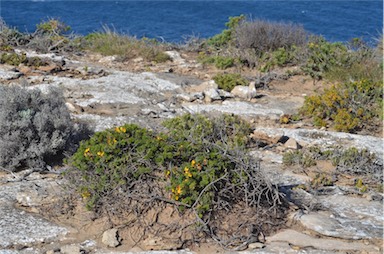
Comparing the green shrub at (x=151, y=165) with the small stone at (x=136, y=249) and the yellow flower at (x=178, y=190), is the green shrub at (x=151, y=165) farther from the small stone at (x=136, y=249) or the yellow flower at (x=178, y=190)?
the small stone at (x=136, y=249)

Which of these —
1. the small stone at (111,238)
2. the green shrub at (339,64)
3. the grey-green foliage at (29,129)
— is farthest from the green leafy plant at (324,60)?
the small stone at (111,238)

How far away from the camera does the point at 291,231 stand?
198 inches

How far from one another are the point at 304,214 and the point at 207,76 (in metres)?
5.85

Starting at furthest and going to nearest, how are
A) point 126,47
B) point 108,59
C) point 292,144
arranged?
1. point 126,47
2. point 108,59
3. point 292,144

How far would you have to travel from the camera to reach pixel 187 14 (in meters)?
33.6

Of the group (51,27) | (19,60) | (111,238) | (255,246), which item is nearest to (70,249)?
(111,238)

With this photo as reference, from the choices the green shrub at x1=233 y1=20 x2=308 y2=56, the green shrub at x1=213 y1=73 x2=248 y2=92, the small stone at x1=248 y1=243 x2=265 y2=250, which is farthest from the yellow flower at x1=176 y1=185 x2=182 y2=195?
the green shrub at x1=233 y1=20 x2=308 y2=56

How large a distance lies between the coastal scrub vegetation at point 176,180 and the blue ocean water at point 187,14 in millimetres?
21123

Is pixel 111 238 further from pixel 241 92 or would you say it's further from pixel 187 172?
pixel 241 92

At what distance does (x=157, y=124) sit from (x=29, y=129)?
79.2 inches

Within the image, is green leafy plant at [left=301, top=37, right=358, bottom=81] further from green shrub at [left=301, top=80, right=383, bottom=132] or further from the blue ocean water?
the blue ocean water

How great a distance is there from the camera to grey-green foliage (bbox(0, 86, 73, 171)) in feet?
19.7

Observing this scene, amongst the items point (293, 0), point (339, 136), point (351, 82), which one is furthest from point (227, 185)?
point (293, 0)

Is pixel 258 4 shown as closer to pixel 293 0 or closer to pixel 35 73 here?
pixel 293 0
